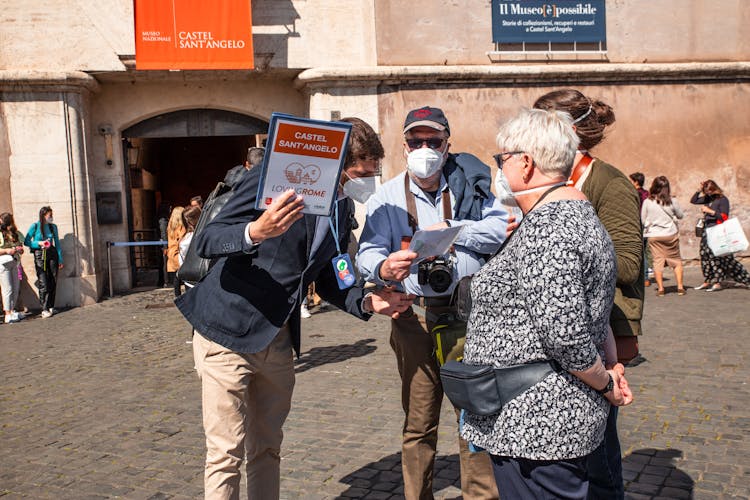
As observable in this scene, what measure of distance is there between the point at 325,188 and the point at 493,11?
12.1 metres

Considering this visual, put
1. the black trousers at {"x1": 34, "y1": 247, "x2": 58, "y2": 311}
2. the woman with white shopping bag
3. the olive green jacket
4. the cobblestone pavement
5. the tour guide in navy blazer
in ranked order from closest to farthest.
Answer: the olive green jacket
the tour guide in navy blazer
the cobblestone pavement
the woman with white shopping bag
the black trousers at {"x1": 34, "y1": 247, "x2": 58, "y2": 311}

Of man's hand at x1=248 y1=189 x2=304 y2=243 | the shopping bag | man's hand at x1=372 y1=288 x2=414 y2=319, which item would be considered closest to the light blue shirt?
man's hand at x1=372 y1=288 x2=414 y2=319

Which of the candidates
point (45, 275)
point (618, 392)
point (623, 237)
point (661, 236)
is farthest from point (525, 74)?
point (618, 392)

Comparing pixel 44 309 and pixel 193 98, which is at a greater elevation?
pixel 193 98

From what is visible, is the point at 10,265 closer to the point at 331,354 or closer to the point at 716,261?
the point at 331,354

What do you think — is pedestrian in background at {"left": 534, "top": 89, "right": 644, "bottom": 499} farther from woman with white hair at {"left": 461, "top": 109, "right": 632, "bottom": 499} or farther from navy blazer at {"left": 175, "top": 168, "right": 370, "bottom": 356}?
navy blazer at {"left": 175, "top": 168, "right": 370, "bottom": 356}

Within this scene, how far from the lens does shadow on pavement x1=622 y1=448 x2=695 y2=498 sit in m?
4.23

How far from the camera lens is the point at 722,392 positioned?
619 cm

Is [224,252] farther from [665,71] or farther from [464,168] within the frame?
[665,71]

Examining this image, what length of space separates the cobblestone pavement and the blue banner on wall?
260 inches

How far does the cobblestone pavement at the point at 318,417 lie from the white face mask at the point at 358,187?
1992mm

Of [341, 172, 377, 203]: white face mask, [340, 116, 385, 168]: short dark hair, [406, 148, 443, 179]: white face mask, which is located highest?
[340, 116, 385, 168]: short dark hair

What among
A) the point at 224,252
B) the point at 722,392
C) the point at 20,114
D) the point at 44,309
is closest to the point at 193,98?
the point at 20,114

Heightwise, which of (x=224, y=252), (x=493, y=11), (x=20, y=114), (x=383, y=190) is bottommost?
(x=224, y=252)
